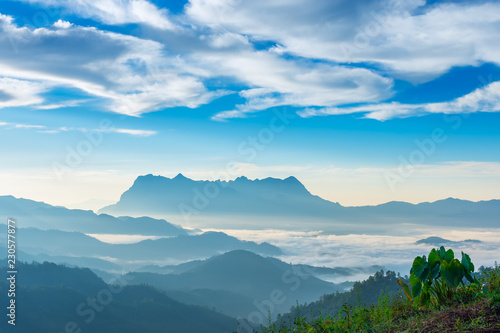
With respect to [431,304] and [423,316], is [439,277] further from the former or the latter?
[423,316]

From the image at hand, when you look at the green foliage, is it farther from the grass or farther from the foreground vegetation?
the grass

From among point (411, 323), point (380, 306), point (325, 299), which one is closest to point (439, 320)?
point (411, 323)

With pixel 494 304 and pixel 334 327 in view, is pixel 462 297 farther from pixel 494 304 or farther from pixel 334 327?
pixel 334 327

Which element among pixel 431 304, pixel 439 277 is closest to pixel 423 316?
pixel 431 304

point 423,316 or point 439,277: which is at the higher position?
point 439,277

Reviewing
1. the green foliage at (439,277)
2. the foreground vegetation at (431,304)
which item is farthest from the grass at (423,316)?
the green foliage at (439,277)

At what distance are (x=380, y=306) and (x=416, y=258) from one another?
202cm

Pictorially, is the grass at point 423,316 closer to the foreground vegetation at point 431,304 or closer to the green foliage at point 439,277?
the foreground vegetation at point 431,304

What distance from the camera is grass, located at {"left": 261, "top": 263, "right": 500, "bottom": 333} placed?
9.47m

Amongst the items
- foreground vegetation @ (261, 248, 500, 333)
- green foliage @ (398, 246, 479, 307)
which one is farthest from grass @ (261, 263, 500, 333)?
green foliage @ (398, 246, 479, 307)

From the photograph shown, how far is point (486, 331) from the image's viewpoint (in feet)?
29.0

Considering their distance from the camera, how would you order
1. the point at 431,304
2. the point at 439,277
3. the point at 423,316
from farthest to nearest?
the point at 431,304, the point at 439,277, the point at 423,316

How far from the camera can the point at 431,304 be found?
453 inches

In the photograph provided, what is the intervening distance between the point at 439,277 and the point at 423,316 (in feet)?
3.90
